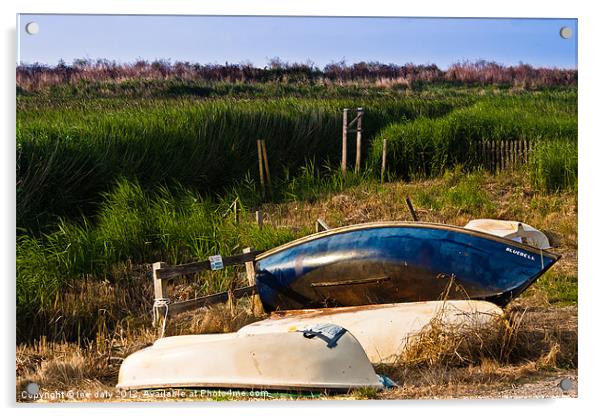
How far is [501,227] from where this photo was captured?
5.90 metres

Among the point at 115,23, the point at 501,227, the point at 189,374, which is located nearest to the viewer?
the point at 189,374

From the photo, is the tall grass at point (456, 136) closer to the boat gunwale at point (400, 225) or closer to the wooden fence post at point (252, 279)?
the boat gunwale at point (400, 225)

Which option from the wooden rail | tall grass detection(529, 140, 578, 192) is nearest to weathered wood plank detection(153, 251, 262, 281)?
the wooden rail


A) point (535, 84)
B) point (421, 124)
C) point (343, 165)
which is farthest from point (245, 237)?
point (535, 84)

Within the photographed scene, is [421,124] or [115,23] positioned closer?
[115,23]

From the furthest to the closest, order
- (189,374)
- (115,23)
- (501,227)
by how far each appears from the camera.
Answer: (501,227), (115,23), (189,374)

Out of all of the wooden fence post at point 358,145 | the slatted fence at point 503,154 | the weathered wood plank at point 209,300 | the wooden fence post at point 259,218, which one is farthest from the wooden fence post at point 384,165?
the weathered wood plank at point 209,300

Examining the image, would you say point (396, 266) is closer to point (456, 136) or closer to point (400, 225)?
point (400, 225)

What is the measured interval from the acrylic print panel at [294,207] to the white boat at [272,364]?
0.03 feet

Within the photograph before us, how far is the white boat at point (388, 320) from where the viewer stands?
5453mm

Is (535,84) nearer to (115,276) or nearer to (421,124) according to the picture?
(421,124)

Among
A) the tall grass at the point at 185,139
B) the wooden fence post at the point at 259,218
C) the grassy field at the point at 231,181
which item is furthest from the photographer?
the wooden fence post at the point at 259,218

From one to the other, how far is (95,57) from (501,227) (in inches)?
90.1

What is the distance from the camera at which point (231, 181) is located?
19.8 ft
